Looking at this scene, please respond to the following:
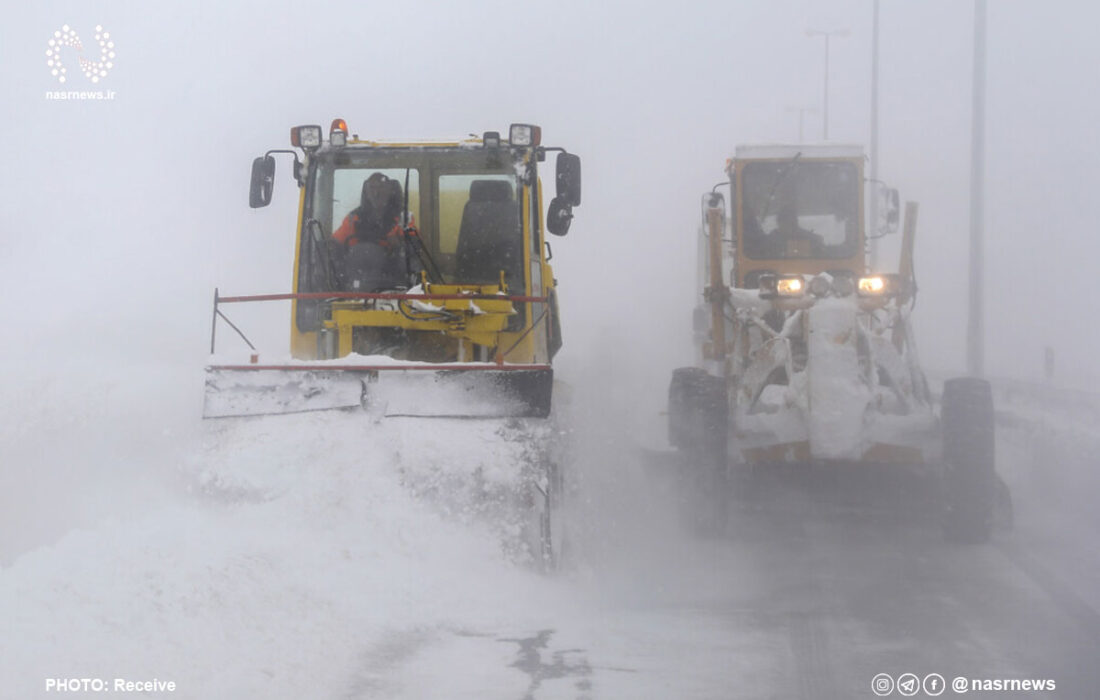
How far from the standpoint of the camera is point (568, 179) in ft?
29.7

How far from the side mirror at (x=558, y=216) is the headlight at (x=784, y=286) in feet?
4.84

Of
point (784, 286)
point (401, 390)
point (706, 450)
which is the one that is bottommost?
point (706, 450)

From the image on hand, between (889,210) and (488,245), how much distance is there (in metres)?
4.14

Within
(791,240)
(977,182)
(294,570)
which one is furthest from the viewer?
(977,182)

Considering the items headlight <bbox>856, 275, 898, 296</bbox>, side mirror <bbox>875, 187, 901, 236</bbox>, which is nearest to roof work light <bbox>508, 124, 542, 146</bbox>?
headlight <bbox>856, 275, 898, 296</bbox>

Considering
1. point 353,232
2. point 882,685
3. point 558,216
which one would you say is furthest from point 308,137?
point 882,685

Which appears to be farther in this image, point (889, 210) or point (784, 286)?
point (889, 210)

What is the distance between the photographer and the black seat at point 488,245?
920cm

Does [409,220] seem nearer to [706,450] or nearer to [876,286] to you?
[706,450]

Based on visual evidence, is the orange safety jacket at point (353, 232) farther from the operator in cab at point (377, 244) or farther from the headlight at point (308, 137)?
the headlight at point (308, 137)

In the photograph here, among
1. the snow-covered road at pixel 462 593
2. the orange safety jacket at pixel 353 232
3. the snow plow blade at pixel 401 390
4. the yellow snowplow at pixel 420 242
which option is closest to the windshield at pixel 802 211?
the snow-covered road at pixel 462 593

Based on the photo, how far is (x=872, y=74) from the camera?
29.1 meters

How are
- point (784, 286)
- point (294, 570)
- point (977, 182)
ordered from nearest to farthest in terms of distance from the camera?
point (294, 570)
point (784, 286)
point (977, 182)

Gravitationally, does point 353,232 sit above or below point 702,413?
above
